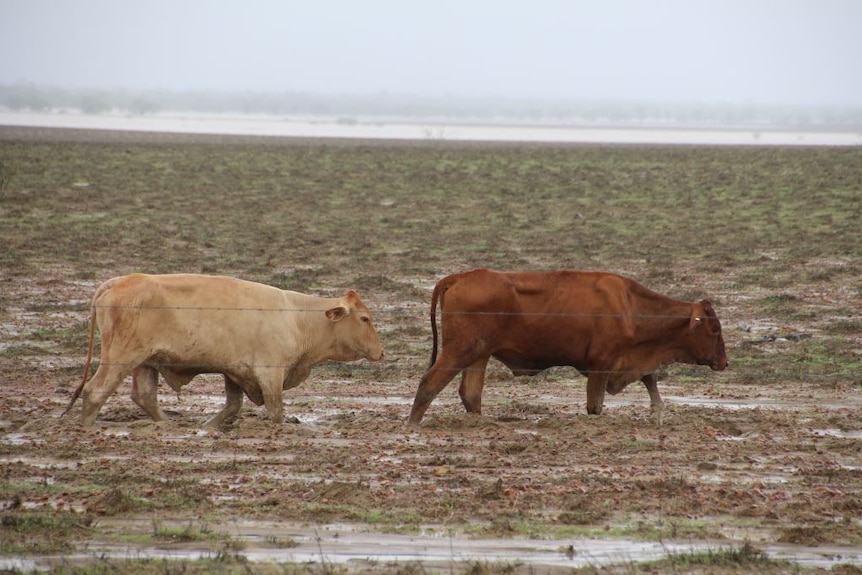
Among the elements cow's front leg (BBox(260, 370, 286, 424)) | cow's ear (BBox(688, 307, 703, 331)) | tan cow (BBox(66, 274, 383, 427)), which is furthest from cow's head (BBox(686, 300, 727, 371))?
cow's front leg (BBox(260, 370, 286, 424))

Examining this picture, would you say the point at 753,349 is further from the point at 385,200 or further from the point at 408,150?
the point at 408,150

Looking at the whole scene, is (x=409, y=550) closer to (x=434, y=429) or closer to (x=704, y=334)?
(x=434, y=429)

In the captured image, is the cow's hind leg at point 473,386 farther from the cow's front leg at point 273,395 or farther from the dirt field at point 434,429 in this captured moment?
Result: the cow's front leg at point 273,395

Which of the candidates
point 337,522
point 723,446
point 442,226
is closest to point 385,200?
point 442,226

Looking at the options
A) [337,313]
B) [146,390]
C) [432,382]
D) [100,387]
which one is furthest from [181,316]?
[432,382]

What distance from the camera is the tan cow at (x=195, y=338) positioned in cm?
1021

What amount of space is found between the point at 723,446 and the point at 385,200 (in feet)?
65.4

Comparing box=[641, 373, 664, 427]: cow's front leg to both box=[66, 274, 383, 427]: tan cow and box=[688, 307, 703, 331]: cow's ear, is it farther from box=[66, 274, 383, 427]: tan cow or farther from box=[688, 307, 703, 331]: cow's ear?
box=[66, 274, 383, 427]: tan cow

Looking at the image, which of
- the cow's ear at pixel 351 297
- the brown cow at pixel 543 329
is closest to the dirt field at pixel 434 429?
the brown cow at pixel 543 329

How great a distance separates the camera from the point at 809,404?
1155cm

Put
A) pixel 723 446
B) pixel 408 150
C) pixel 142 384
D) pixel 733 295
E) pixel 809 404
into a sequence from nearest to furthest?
pixel 723 446 < pixel 142 384 < pixel 809 404 < pixel 733 295 < pixel 408 150

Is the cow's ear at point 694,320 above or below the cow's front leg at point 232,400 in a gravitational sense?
above

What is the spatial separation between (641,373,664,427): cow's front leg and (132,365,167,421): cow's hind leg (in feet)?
13.7

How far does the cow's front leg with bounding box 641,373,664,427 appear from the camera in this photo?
10634 millimetres
